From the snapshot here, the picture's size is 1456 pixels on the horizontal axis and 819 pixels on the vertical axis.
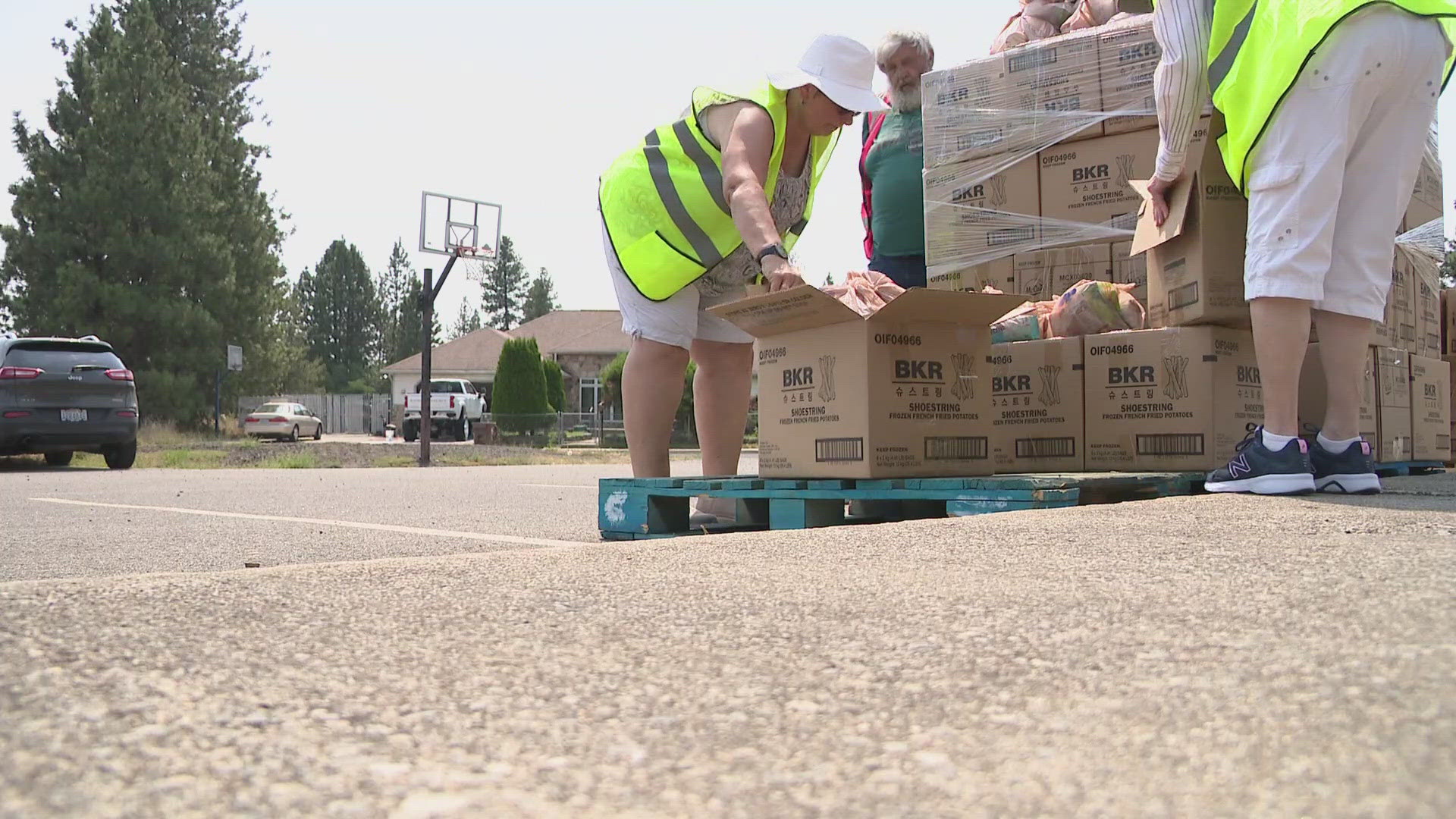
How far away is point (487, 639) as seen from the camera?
143cm

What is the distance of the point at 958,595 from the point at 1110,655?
382 mm

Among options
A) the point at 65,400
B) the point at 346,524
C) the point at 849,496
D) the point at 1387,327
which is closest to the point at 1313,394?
the point at 1387,327

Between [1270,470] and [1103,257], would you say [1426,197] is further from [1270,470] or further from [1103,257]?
[1270,470]

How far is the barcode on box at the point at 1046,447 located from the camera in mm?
3865

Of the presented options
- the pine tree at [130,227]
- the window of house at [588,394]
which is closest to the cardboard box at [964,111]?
the pine tree at [130,227]

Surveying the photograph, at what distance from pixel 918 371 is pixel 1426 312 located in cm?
272

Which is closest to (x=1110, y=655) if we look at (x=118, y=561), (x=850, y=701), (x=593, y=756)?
(x=850, y=701)

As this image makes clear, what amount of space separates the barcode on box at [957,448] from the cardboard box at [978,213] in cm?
131

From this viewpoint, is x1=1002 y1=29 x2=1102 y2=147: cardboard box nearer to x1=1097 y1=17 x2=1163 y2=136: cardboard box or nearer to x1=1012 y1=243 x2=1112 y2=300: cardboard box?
x1=1097 y1=17 x2=1163 y2=136: cardboard box

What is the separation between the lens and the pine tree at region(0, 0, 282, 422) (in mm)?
28516

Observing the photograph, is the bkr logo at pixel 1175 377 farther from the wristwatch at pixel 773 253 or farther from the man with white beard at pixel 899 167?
the man with white beard at pixel 899 167

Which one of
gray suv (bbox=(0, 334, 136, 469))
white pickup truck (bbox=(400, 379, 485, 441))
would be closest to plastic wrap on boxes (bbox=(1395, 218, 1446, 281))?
gray suv (bbox=(0, 334, 136, 469))

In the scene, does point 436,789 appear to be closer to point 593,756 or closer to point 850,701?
point 593,756

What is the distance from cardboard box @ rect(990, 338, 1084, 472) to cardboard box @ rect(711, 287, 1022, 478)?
1.30 ft
